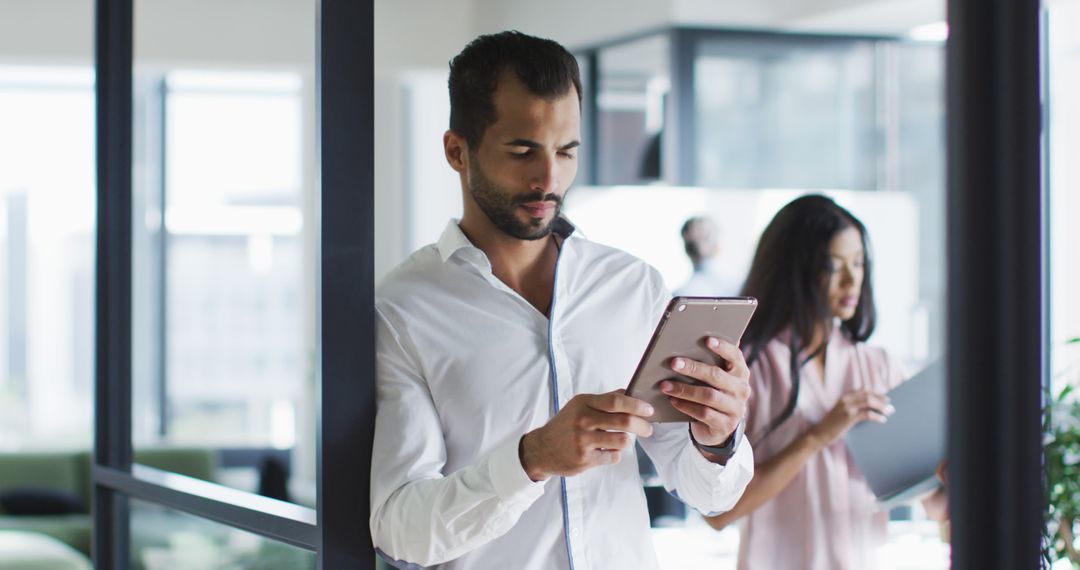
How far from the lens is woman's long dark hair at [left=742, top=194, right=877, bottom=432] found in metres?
2.21

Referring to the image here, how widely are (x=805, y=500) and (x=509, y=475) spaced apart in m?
0.97

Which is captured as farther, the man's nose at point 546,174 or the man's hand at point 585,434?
the man's nose at point 546,174

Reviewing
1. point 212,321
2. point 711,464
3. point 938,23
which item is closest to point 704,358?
point 711,464

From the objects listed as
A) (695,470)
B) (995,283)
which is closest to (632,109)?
(695,470)

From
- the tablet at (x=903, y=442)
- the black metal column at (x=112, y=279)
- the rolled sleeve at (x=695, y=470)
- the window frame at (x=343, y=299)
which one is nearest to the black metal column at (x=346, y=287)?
the window frame at (x=343, y=299)

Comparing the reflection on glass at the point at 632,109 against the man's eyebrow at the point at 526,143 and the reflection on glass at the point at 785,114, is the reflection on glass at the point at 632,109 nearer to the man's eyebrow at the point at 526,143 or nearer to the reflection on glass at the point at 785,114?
the reflection on glass at the point at 785,114

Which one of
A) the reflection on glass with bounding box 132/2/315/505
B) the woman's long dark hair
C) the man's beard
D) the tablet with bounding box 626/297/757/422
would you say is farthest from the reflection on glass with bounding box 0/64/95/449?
the tablet with bounding box 626/297/757/422

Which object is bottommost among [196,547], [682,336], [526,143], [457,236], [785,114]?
[196,547]

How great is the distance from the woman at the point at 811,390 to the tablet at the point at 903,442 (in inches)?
1.4

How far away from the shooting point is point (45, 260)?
7258 millimetres

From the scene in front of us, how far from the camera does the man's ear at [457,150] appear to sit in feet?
5.19

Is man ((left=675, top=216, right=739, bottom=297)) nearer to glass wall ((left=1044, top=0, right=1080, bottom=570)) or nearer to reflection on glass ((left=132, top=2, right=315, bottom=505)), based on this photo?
glass wall ((left=1044, top=0, right=1080, bottom=570))

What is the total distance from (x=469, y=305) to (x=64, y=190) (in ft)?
20.6

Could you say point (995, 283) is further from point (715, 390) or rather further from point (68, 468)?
point (68, 468)
